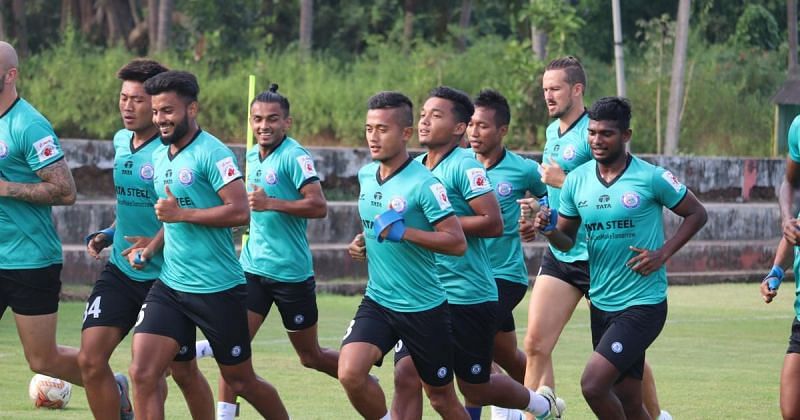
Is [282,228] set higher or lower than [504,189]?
lower

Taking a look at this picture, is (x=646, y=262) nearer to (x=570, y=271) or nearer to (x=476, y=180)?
(x=476, y=180)

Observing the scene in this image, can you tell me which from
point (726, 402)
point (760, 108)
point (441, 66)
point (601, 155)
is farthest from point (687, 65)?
point (601, 155)

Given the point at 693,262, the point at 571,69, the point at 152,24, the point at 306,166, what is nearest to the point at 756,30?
the point at 152,24

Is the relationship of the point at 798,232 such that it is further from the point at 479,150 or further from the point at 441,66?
the point at 441,66

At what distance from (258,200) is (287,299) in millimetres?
792

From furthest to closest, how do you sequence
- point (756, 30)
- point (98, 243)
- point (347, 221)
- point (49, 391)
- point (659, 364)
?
point (756, 30), point (347, 221), point (659, 364), point (49, 391), point (98, 243)

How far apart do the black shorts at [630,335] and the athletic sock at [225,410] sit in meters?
→ 2.32

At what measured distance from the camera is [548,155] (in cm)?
1034

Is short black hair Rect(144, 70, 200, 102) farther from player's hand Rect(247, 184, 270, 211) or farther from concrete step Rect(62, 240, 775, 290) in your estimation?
concrete step Rect(62, 240, 775, 290)

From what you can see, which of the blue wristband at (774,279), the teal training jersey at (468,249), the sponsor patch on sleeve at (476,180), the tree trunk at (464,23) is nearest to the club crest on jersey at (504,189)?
the teal training jersey at (468,249)

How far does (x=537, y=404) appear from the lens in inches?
365

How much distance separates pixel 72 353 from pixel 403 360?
2.09 meters

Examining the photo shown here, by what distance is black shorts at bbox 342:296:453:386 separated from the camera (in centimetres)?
815

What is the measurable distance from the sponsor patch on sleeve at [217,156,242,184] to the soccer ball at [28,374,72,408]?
→ 2.76 m
